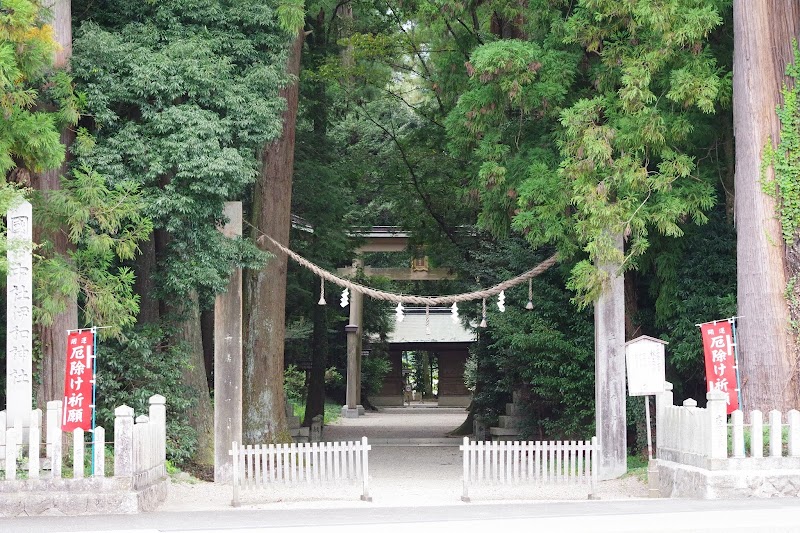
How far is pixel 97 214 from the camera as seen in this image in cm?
1341

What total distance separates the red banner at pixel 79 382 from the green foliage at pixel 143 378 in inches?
90.8

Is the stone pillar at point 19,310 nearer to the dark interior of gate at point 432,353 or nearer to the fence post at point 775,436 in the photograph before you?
the fence post at point 775,436

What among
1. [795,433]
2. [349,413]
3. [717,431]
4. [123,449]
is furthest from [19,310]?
[349,413]

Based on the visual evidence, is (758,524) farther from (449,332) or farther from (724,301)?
(449,332)

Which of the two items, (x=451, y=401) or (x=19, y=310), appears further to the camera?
(x=451, y=401)

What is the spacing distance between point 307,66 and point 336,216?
340 cm

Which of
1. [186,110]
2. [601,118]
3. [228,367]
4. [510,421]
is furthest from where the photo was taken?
[510,421]

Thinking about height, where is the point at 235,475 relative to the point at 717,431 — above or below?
below

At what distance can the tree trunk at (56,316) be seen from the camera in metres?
13.5

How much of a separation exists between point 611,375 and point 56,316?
787 cm

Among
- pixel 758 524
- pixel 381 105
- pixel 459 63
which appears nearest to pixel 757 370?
pixel 758 524

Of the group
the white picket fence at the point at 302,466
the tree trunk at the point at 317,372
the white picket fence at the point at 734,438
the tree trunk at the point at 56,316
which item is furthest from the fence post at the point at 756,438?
the tree trunk at the point at 317,372

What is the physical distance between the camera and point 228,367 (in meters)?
15.3

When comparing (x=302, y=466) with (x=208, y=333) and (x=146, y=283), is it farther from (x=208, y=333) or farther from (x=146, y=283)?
(x=208, y=333)
